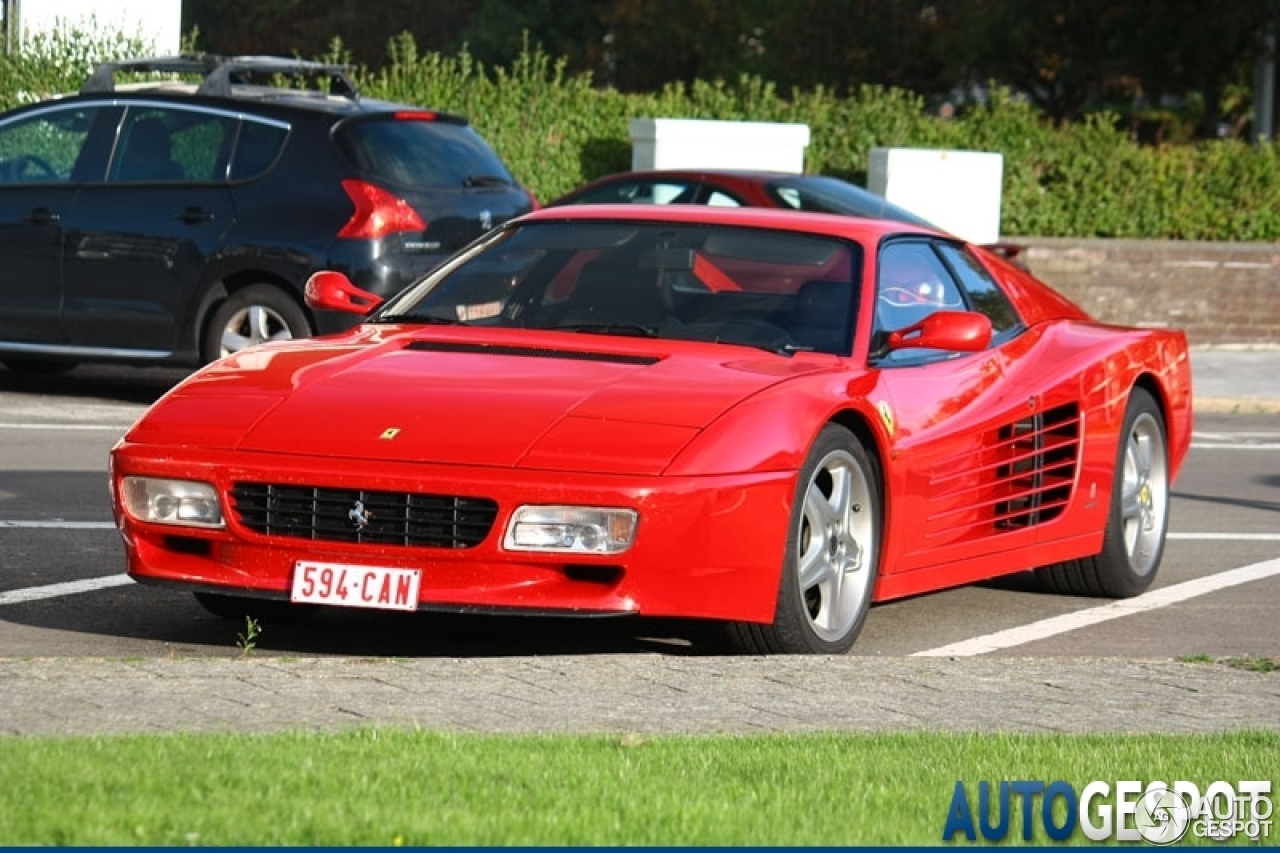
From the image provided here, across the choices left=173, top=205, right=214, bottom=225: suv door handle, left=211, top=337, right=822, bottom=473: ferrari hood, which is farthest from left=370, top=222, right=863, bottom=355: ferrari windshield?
left=173, top=205, right=214, bottom=225: suv door handle

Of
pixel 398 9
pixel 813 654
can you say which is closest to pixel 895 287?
pixel 813 654

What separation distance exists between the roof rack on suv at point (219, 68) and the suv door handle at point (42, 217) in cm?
92

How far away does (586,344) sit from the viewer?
28.6 ft

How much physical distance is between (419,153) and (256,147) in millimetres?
980

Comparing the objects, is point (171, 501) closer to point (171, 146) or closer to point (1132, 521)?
point (1132, 521)

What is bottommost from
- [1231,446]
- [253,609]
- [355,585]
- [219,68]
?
[1231,446]

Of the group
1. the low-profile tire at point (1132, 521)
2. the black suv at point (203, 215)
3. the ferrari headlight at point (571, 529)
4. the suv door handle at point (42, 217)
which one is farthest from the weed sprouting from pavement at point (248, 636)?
the suv door handle at point (42, 217)

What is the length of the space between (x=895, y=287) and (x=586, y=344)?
3.90ft

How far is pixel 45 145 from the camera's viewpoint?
53.4ft

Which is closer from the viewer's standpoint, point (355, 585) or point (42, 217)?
point (355, 585)

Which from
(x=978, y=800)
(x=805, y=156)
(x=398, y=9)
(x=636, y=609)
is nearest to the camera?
(x=978, y=800)

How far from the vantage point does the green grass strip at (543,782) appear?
5.20 metres

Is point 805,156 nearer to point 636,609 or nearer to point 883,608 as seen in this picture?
point 883,608

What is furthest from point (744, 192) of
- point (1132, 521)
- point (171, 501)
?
point (171, 501)
